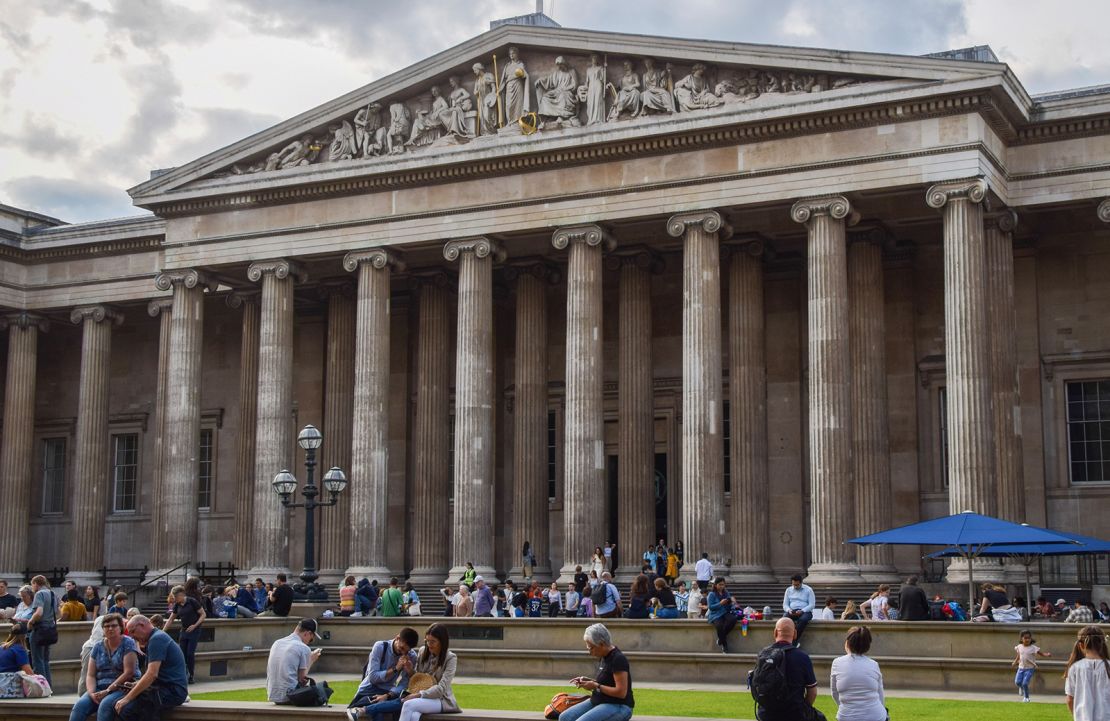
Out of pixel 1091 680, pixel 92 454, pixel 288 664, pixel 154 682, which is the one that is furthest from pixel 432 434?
pixel 1091 680

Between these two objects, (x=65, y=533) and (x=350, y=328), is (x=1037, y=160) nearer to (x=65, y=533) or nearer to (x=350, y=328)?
(x=350, y=328)

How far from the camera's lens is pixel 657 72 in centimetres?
3900

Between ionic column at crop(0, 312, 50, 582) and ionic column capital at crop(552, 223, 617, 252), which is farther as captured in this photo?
ionic column at crop(0, 312, 50, 582)

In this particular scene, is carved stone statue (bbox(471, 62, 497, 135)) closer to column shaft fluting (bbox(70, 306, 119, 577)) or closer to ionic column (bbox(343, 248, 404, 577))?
ionic column (bbox(343, 248, 404, 577))

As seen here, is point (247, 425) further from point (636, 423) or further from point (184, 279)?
point (636, 423)

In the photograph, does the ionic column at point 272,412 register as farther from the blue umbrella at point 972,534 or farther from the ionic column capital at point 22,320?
the blue umbrella at point 972,534

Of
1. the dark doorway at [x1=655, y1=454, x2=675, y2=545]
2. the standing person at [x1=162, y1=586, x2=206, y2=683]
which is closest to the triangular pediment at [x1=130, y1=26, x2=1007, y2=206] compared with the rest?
the dark doorway at [x1=655, y1=454, x2=675, y2=545]

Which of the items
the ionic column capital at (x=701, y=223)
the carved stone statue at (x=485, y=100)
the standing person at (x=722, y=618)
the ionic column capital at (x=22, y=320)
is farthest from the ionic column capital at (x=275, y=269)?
the standing person at (x=722, y=618)

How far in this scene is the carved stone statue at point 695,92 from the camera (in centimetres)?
3816

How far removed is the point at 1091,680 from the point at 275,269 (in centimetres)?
3350

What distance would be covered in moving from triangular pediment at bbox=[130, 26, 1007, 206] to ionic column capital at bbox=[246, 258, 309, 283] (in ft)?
8.04

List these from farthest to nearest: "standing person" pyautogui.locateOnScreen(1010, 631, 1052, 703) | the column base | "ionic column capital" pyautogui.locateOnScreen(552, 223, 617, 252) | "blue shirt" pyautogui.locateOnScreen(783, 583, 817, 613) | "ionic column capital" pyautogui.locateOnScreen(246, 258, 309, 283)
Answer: "ionic column capital" pyautogui.locateOnScreen(246, 258, 309, 283), "ionic column capital" pyautogui.locateOnScreen(552, 223, 617, 252), the column base, "blue shirt" pyautogui.locateOnScreen(783, 583, 817, 613), "standing person" pyautogui.locateOnScreen(1010, 631, 1052, 703)

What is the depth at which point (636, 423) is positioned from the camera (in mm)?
41062

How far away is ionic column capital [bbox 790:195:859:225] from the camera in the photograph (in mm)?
36469
